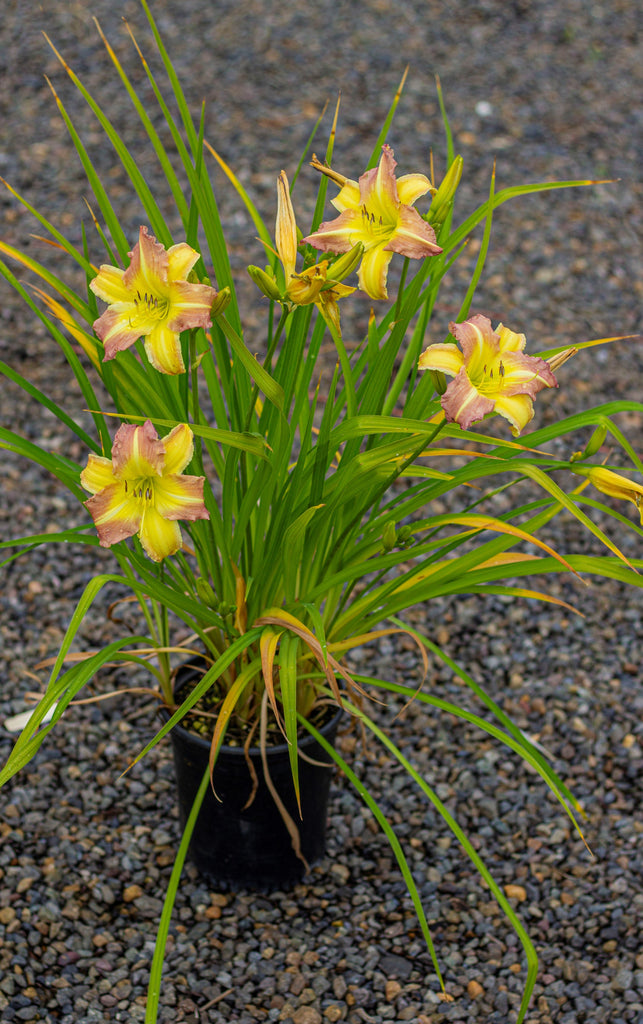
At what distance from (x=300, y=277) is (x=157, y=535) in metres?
0.34

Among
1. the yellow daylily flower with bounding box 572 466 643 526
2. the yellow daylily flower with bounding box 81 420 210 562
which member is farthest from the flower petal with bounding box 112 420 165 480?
the yellow daylily flower with bounding box 572 466 643 526

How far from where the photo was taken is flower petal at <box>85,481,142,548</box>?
1177 millimetres

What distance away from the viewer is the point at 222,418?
5.03ft

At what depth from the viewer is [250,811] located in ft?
5.47

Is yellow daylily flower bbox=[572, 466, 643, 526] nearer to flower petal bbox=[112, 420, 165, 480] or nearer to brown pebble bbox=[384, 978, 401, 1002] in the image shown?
flower petal bbox=[112, 420, 165, 480]

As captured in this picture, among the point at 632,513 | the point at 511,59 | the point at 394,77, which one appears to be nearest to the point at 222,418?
the point at 632,513

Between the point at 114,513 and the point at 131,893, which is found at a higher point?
the point at 114,513

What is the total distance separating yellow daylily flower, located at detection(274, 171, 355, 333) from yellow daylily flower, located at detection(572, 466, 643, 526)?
1.21 ft

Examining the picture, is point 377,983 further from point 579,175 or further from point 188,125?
point 579,175

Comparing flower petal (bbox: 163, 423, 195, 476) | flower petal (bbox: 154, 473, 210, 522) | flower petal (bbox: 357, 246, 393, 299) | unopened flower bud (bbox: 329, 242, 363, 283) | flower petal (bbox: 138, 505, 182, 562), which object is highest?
flower petal (bbox: 357, 246, 393, 299)

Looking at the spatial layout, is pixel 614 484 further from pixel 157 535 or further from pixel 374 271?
pixel 157 535

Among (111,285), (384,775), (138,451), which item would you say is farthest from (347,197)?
(384,775)

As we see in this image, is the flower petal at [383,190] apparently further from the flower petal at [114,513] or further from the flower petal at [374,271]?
the flower petal at [114,513]

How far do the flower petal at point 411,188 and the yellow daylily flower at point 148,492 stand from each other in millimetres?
399
